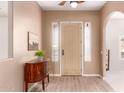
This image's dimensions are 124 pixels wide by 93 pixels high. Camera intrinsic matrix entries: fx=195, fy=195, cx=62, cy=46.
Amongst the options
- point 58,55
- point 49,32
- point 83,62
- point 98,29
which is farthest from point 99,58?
point 49,32

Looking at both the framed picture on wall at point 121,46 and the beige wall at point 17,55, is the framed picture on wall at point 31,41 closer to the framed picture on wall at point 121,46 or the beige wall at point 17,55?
the beige wall at point 17,55

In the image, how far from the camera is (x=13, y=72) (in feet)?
12.9

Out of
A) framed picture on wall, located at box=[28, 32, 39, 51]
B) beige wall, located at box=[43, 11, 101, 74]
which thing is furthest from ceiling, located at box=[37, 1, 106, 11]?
framed picture on wall, located at box=[28, 32, 39, 51]

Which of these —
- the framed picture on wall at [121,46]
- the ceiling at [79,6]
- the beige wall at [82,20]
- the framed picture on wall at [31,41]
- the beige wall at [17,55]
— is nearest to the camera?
the beige wall at [17,55]

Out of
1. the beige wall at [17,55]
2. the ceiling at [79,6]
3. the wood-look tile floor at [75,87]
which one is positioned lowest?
the wood-look tile floor at [75,87]

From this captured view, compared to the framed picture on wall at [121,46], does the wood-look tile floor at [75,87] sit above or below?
below

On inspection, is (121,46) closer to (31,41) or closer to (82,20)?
(82,20)

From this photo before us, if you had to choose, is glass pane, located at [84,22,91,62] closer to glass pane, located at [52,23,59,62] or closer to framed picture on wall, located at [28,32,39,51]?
glass pane, located at [52,23,59,62]

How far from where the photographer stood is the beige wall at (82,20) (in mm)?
8477

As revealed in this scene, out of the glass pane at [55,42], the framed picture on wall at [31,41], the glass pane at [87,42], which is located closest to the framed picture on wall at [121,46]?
the glass pane at [87,42]

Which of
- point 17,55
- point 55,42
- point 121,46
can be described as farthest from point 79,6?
point 121,46

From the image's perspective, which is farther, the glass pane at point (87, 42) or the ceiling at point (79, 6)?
the glass pane at point (87, 42)

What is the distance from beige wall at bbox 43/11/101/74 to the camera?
848cm

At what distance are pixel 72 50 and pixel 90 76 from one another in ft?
4.45
